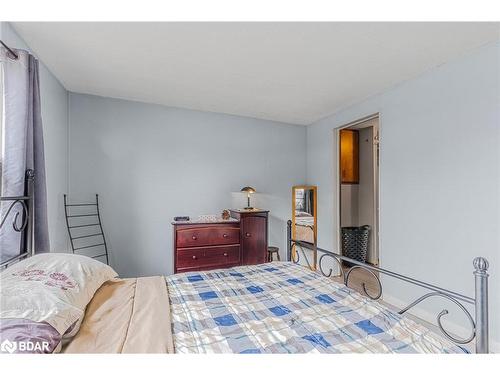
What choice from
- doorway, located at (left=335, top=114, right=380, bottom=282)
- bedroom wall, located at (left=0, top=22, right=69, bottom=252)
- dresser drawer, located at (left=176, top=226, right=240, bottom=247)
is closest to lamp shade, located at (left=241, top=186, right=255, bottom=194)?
dresser drawer, located at (left=176, top=226, right=240, bottom=247)

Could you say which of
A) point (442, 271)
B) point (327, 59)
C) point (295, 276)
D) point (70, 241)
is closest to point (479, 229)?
point (442, 271)

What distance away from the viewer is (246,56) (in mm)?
2271

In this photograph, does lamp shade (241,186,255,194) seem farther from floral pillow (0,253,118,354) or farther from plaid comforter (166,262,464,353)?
floral pillow (0,253,118,354)

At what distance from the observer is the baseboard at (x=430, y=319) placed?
2.03 m

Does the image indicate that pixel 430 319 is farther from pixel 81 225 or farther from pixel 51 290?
pixel 81 225

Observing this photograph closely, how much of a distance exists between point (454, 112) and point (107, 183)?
376 centimetres

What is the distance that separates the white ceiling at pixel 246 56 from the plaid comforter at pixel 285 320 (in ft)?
5.67

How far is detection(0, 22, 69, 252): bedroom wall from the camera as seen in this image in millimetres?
2604

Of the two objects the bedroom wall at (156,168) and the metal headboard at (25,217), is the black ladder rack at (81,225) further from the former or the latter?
the metal headboard at (25,217)

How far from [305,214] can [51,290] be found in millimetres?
3592

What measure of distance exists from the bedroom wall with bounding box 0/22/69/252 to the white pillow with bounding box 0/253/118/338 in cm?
151

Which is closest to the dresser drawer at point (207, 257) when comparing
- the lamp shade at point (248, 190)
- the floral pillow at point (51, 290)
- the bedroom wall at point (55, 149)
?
the lamp shade at point (248, 190)

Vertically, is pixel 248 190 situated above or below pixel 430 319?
above

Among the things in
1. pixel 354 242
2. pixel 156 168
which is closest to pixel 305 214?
pixel 354 242
